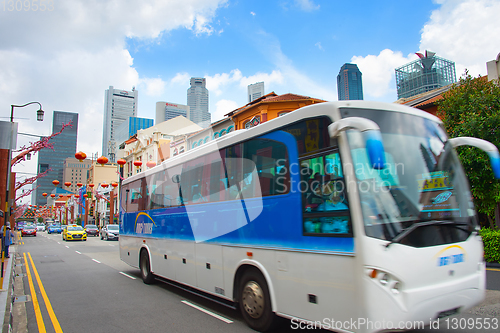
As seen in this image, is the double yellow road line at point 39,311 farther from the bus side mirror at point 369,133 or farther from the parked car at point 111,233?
the parked car at point 111,233

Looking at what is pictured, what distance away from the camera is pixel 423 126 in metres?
4.80

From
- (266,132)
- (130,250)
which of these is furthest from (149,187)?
(266,132)

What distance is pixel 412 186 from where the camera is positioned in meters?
4.17

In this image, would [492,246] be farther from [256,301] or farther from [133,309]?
[133,309]

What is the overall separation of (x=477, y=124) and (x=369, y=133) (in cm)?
1117

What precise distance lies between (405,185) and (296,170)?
4.81 feet

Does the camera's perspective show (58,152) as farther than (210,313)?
Yes

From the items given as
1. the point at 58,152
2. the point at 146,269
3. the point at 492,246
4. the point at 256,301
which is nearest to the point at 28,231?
the point at 58,152

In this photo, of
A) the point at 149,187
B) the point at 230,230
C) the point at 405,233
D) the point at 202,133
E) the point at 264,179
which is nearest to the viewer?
the point at 405,233

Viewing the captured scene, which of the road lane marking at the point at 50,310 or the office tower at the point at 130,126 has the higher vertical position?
the office tower at the point at 130,126

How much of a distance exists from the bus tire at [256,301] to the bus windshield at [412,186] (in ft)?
7.57

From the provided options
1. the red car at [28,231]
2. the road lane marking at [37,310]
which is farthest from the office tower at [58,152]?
the road lane marking at [37,310]

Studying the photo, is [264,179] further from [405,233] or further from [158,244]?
[158,244]

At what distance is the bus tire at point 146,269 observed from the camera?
32.7 feet
